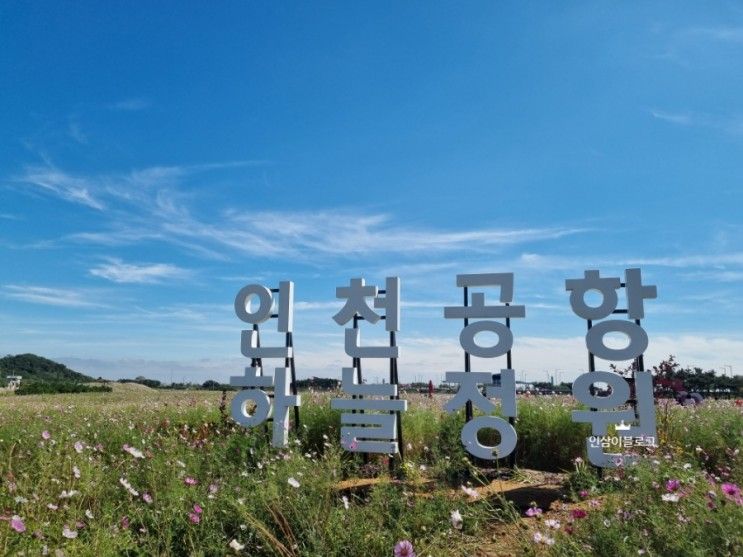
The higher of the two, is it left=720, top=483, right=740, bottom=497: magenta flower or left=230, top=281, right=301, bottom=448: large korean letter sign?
left=230, top=281, right=301, bottom=448: large korean letter sign

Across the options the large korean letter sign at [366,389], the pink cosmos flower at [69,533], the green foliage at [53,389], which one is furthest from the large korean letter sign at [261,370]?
the green foliage at [53,389]

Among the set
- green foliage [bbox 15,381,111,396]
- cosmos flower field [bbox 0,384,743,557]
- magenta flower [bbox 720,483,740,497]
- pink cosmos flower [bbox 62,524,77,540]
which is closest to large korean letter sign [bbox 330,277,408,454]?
cosmos flower field [bbox 0,384,743,557]

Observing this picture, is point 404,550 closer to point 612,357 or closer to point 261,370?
point 612,357

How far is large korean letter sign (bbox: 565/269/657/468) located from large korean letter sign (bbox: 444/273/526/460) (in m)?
0.79

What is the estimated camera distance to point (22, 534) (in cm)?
408

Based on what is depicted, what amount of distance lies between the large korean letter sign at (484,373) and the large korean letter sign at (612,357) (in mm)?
792

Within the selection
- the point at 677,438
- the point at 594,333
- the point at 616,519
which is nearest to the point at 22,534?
the point at 616,519

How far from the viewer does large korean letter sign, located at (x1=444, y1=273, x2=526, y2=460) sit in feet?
25.7

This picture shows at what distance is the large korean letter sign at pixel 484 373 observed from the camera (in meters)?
7.83

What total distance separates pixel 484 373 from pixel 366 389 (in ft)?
5.45

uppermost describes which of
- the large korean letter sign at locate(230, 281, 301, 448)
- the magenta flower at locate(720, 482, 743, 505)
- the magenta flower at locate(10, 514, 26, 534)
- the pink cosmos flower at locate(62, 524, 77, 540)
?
the large korean letter sign at locate(230, 281, 301, 448)

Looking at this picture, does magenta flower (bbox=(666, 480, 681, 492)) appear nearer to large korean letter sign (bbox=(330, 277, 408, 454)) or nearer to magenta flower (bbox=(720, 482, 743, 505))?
magenta flower (bbox=(720, 482, 743, 505))

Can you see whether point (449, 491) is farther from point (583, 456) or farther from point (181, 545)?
point (583, 456)

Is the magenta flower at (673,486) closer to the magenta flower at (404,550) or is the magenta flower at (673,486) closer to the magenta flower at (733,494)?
Result: the magenta flower at (733,494)
